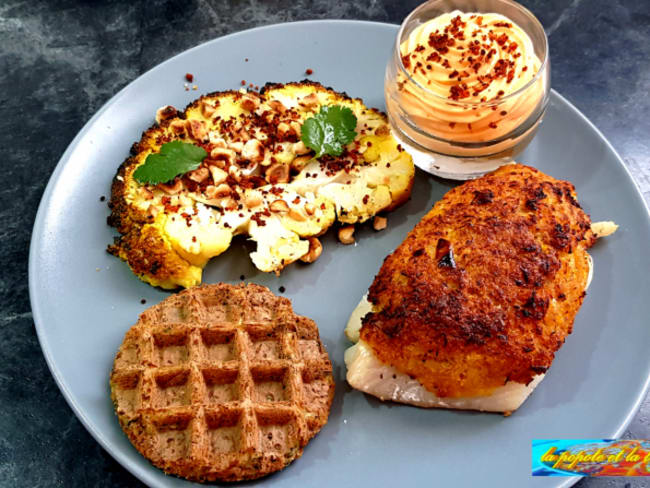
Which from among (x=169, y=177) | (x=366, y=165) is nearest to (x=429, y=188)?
(x=366, y=165)

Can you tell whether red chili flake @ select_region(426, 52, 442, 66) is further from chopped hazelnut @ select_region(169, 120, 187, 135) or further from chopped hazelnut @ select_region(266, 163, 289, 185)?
chopped hazelnut @ select_region(169, 120, 187, 135)

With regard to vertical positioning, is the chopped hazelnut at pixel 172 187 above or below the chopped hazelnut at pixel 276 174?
below

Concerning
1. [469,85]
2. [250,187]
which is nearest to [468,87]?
[469,85]

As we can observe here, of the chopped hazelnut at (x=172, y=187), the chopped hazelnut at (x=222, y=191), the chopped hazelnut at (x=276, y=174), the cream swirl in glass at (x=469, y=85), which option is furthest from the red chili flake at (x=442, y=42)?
the chopped hazelnut at (x=172, y=187)

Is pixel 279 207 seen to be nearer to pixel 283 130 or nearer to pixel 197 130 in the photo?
pixel 283 130

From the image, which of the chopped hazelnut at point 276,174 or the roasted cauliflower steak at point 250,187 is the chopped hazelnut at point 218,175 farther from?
the chopped hazelnut at point 276,174

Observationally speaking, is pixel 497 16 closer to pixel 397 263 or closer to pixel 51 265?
pixel 397 263

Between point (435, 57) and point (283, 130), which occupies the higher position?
point (435, 57)

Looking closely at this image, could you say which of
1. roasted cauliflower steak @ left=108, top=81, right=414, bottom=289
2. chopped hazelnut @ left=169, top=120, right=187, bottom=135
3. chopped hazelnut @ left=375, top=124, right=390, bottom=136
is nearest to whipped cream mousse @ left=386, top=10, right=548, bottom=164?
chopped hazelnut @ left=375, top=124, right=390, bottom=136
